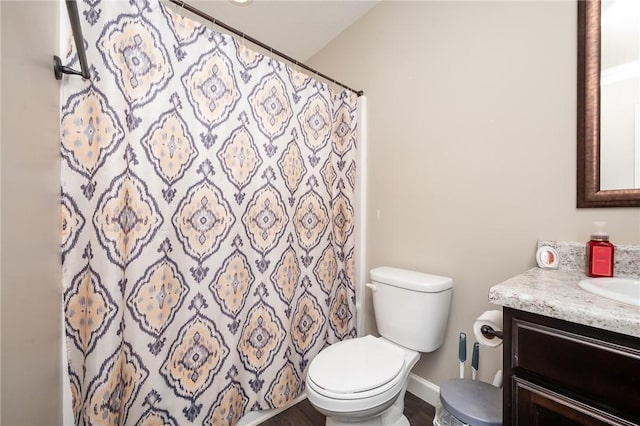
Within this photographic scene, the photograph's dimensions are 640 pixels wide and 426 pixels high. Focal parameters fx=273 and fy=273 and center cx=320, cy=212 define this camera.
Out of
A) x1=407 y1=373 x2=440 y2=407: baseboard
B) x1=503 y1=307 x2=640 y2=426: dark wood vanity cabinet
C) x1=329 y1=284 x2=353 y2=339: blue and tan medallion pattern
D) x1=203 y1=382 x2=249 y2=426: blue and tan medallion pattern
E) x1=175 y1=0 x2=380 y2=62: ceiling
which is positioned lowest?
x1=407 y1=373 x2=440 y2=407: baseboard

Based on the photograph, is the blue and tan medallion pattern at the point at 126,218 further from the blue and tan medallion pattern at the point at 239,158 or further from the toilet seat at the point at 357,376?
the toilet seat at the point at 357,376

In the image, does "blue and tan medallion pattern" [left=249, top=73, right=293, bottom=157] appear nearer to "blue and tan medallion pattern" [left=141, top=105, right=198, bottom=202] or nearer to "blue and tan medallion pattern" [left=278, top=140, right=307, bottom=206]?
"blue and tan medallion pattern" [left=278, top=140, right=307, bottom=206]

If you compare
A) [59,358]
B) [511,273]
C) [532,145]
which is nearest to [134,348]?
[59,358]

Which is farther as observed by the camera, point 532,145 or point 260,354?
point 260,354

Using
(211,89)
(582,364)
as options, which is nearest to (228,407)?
(582,364)

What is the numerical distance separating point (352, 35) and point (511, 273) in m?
1.83

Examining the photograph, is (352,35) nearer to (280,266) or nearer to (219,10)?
(219,10)

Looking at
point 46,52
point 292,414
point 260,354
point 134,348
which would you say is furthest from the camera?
point 292,414

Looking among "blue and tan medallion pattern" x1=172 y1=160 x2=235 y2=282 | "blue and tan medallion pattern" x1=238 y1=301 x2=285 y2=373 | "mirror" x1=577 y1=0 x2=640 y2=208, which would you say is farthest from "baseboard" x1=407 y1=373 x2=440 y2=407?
"blue and tan medallion pattern" x1=172 y1=160 x2=235 y2=282

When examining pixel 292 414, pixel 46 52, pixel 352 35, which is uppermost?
pixel 352 35

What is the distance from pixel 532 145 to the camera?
117 centimetres

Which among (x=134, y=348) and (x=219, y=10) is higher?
(x=219, y=10)

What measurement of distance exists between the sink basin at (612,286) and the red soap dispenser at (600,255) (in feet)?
0.17

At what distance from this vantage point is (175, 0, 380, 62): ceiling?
1764 mm
